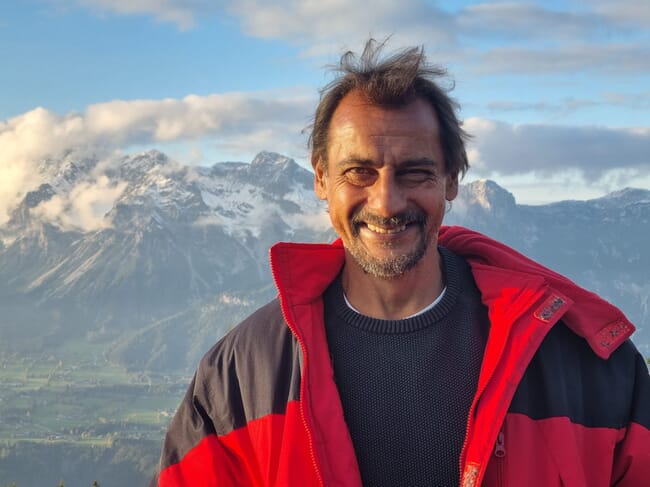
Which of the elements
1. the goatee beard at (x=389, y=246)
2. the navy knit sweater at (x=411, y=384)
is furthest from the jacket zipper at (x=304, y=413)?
the goatee beard at (x=389, y=246)

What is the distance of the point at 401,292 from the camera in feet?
19.6

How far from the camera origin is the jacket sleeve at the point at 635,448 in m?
5.29

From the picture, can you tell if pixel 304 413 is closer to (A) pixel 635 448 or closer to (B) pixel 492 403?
(B) pixel 492 403

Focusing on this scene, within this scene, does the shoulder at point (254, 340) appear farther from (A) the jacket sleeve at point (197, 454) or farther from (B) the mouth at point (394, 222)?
(B) the mouth at point (394, 222)

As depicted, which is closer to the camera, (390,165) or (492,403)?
(492,403)

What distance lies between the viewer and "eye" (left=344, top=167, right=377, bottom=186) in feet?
19.2

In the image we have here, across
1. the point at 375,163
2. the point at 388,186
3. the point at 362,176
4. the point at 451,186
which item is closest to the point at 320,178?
the point at 362,176

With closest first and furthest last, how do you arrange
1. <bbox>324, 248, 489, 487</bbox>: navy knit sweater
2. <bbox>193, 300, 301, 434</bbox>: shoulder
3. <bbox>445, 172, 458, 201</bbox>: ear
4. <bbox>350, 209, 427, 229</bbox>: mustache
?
1. <bbox>324, 248, 489, 487</bbox>: navy knit sweater
2. <bbox>193, 300, 301, 434</bbox>: shoulder
3. <bbox>350, 209, 427, 229</bbox>: mustache
4. <bbox>445, 172, 458, 201</bbox>: ear

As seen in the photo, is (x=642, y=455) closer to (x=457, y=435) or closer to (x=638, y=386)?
(x=638, y=386)

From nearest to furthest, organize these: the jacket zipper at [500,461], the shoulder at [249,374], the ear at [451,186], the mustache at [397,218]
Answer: the jacket zipper at [500,461] < the shoulder at [249,374] < the mustache at [397,218] < the ear at [451,186]

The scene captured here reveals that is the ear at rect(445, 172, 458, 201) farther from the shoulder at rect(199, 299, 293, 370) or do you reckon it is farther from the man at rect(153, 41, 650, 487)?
the shoulder at rect(199, 299, 293, 370)

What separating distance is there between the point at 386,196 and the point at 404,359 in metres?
1.15

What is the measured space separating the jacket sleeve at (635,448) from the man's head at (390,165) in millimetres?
1720

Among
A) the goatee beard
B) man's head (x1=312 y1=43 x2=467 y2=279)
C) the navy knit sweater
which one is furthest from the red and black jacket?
man's head (x1=312 y1=43 x2=467 y2=279)
